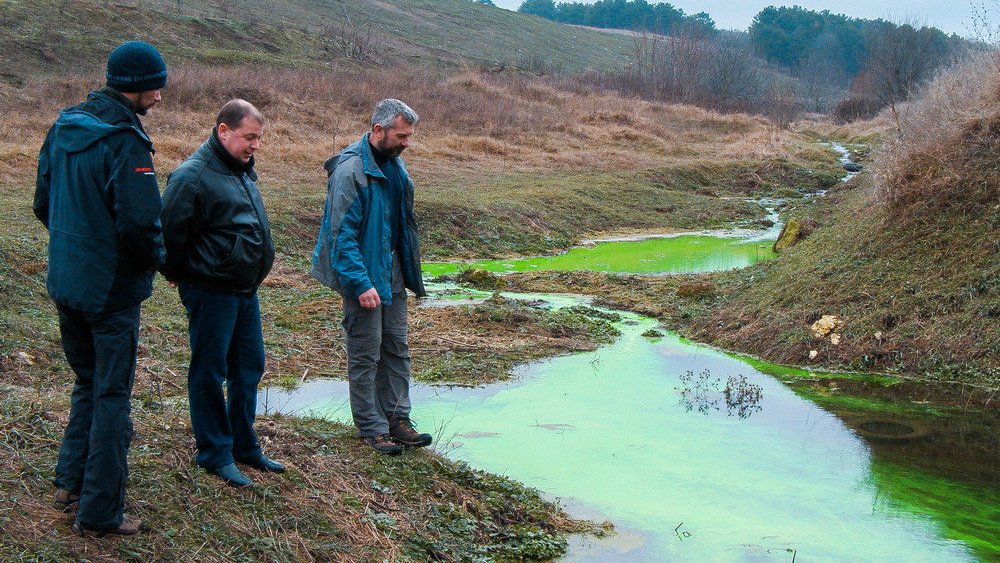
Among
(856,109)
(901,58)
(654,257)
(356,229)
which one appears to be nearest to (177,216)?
(356,229)

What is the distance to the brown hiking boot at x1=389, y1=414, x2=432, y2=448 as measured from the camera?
5.46m

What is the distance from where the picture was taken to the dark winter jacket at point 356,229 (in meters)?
5.01

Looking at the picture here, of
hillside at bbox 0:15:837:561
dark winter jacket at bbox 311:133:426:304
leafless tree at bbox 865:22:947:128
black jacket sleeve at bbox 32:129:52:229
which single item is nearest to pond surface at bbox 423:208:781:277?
hillside at bbox 0:15:837:561

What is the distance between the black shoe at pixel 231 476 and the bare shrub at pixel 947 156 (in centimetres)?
869

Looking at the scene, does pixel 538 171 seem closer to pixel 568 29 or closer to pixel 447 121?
pixel 447 121

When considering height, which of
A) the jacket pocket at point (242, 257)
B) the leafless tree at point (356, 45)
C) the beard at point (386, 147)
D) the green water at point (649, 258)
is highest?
the leafless tree at point (356, 45)

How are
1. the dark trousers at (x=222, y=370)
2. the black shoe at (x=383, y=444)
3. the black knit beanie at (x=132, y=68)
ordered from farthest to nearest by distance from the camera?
the black shoe at (x=383, y=444), the dark trousers at (x=222, y=370), the black knit beanie at (x=132, y=68)

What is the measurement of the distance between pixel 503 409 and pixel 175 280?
12.0 ft

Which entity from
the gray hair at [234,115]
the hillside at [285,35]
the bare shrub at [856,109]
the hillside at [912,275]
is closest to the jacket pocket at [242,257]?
the gray hair at [234,115]

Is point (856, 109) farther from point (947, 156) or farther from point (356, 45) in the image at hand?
point (947, 156)

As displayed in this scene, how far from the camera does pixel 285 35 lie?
44.5 m

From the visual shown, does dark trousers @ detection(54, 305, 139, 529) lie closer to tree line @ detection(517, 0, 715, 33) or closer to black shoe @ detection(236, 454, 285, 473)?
black shoe @ detection(236, 454, 285, 473)

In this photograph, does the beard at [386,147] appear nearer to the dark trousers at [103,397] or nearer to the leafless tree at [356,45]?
the dark trousers at [103,397]

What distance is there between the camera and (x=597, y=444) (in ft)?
21.8
